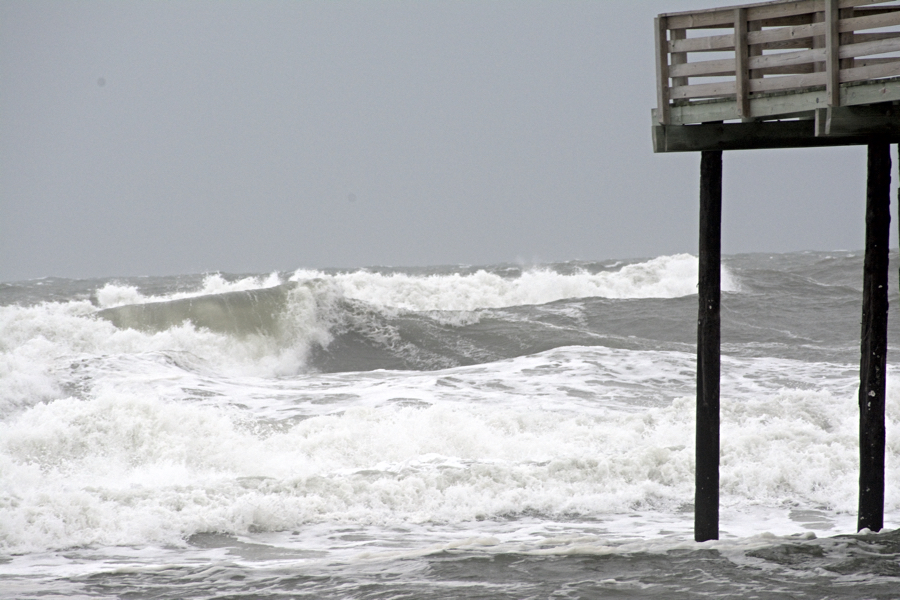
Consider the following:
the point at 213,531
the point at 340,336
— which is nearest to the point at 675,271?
the point at 340,336

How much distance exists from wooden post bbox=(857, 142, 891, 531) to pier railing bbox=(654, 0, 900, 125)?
3.26 ft

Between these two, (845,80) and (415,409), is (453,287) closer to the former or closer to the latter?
(415,409)

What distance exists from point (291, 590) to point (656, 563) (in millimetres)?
2557

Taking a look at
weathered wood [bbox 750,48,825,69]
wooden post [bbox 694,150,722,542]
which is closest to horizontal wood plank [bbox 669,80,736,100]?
weathered wood [bbox 750,48,825,69]

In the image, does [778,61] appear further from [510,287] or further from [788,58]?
[510,287]

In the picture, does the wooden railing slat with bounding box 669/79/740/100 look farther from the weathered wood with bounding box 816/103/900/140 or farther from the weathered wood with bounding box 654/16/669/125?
the weathered wood with bounding box 816/103/900/140

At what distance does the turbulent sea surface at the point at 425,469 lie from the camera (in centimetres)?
644

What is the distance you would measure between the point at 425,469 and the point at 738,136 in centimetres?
509

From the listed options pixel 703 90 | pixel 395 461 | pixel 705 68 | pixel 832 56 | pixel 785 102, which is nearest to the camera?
pixel 832 56

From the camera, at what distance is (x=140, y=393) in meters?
14.6

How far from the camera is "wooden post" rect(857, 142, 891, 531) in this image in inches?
278

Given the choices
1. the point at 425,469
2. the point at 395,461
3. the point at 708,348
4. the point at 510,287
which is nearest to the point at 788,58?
the point at 708,348

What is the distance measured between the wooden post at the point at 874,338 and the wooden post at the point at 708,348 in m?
1.12

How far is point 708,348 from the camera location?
7297mm
